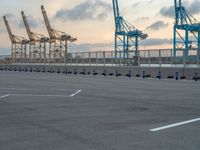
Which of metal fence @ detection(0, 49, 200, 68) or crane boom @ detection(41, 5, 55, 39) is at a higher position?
crane boom @ detection(41, 5, 55, 39)

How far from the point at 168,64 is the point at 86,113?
21444 mm

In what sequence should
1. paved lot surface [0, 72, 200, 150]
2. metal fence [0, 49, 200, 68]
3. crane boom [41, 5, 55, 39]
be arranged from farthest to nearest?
crane boom [41, 5, 55, 39] < metal fence [0, 49, 200, 68] < paved lot surface [0, 72, 200, 150]

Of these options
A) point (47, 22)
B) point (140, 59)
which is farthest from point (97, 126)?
point (47, 22)

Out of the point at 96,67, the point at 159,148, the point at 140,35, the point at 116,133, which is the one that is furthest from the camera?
the point at 140,35

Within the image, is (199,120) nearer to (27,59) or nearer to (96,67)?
(96,67)

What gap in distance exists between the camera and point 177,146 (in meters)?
5.91

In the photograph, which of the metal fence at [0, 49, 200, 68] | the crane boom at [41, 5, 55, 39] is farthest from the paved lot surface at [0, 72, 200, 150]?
the crane boom at [41, 5, 55, 39]

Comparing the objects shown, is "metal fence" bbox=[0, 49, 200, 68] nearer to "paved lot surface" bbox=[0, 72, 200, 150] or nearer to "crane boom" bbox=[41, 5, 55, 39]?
"paved lot surface" bbox=[0, 72, 200, 150]

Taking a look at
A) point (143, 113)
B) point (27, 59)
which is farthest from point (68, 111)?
point (27, 59)

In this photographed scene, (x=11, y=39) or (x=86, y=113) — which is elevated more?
(x=11, y=39)

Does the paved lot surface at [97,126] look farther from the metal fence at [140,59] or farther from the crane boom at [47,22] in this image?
the crane boom at [47,22]

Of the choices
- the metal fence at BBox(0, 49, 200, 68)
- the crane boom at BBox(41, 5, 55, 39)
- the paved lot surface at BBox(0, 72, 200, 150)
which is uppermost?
the crane boom at BBox(41, 5, 55, 39)

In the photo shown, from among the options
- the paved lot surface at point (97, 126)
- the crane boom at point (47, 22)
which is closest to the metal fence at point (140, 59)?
the paved lot surface at point (97, 126)

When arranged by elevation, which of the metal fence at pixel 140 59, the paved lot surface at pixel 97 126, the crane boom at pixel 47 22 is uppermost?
the crane boom at pixel 47 22
